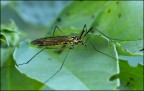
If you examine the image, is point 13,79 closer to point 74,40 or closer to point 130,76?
point 74,40

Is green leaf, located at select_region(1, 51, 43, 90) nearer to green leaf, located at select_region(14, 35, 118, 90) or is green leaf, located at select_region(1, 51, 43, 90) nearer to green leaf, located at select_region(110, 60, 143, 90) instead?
green leaf, located at select_region(14, 35, 118, 90)

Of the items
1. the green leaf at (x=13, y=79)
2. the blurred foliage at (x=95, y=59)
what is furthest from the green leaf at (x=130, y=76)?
A: the green leaf at (x=13, y=79)

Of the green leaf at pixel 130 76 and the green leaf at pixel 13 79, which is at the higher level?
the green leaf at pixel 130 76

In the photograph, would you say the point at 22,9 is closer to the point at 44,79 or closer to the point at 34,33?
the point at 34,33

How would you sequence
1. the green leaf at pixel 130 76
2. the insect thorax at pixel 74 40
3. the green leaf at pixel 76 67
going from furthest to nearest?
the insect thorax at pixel 74 40 < the green leaf at pixel 130 76 < the green leaf at pixel 76 67

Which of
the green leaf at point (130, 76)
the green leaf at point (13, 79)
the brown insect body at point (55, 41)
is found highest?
the brown insect body at point (55, 41)

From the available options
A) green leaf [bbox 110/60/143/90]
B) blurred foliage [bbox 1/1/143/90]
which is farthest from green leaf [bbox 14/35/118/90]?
green leaf [bbox 110/60/143/90]

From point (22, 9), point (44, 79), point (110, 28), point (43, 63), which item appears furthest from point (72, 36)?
point (22, 9)

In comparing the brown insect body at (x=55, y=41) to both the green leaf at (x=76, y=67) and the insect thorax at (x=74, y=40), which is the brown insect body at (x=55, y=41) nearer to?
the insect thorax at (x=74, y=40)

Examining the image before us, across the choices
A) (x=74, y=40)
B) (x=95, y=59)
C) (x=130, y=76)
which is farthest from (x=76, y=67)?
(x=74, y=40)

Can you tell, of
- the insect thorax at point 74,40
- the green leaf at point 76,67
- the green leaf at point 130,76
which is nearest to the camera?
the green leaf at point 76,67
